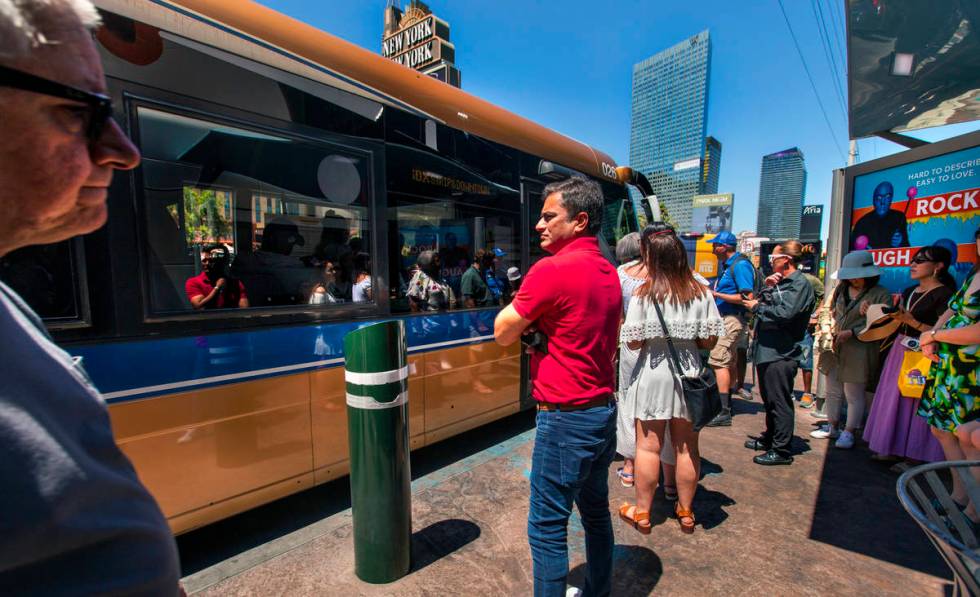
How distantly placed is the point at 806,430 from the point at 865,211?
2.45 meters

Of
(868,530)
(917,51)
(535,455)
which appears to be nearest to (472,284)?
(535,455)

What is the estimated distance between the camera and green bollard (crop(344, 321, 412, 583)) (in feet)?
7.95

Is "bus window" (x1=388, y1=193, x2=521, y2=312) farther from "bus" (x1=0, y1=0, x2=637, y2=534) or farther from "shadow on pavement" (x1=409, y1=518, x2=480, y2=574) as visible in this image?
"shadow on pavement" (x1=409, y1=518, x2=480, y2=574)

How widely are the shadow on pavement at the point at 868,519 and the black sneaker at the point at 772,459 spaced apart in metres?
0.28

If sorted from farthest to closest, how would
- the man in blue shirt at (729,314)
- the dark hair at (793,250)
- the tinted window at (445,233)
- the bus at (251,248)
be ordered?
the man in blue shirt at (729,314), the dark hair at (793,250), the tinted window at (445,233), the bus at (251,248)

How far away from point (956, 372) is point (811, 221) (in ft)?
82.3

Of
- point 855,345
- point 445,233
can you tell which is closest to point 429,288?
point 445,233

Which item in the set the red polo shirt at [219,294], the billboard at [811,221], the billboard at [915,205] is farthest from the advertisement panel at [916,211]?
the billboard at [811,221]

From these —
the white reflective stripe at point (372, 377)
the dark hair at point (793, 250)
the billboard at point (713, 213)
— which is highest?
the billboard at point (713, 213)

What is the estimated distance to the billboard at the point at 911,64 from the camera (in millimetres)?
3695

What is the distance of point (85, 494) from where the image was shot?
2.00ft

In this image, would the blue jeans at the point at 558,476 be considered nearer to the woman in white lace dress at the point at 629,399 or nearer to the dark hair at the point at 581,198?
the dark hair at the point at 581,198

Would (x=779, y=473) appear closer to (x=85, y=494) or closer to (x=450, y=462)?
(x=450, y=462)

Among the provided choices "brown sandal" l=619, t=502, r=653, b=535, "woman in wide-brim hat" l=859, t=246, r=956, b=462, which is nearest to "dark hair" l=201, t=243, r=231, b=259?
"brown sandal" l=619, t=502, r=653, b=535
